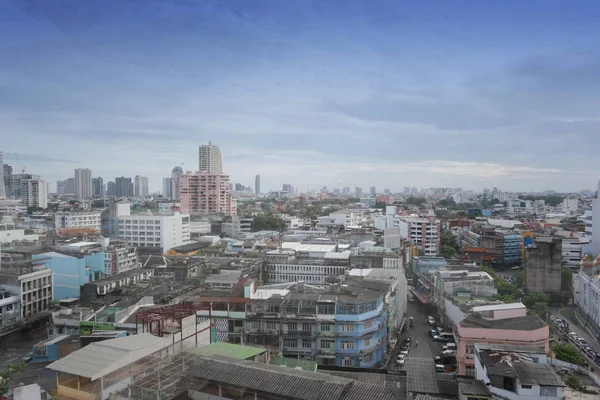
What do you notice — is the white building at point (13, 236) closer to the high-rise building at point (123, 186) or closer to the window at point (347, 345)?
the window at point (347, 345)

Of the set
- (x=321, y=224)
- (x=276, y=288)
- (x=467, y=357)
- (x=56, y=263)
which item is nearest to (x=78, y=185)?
(x=321, y=224)

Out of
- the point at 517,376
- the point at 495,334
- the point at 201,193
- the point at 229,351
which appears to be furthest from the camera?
the point at 201,193

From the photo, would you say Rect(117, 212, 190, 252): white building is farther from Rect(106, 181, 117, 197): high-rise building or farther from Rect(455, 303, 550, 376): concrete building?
Rect(106, 181, 117, 197): high-rise building

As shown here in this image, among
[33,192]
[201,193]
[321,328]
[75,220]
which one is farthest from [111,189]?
[321,328]

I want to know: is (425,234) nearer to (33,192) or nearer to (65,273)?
(65,273)

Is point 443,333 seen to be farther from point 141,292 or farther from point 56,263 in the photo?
point 56,263

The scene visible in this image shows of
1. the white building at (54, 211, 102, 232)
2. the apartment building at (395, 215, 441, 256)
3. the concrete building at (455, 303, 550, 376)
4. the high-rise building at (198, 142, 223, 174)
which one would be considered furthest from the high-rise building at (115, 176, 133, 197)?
the concrete building at (455, 303, 550, 376)
